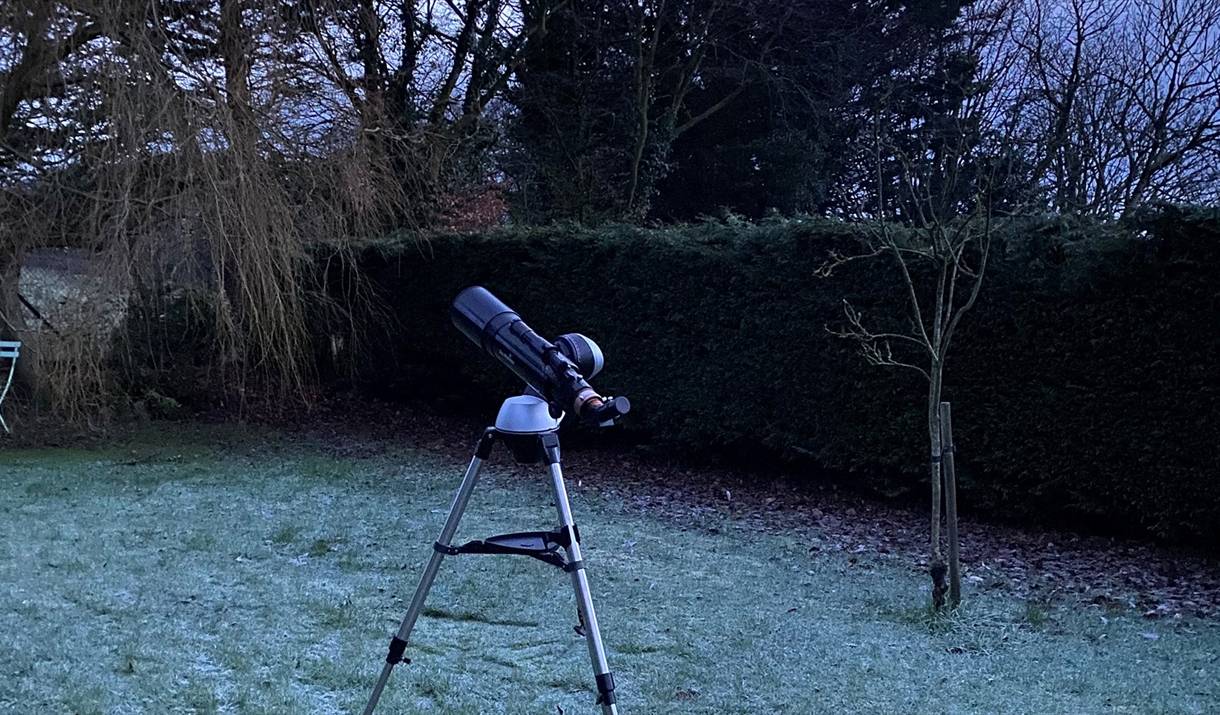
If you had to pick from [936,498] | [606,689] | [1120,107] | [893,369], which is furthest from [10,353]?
[1120,107]

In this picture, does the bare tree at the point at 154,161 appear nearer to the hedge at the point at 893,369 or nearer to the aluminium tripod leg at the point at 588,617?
the hedge at the point at 893,369

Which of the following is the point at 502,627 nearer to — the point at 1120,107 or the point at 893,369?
the point at 893,369

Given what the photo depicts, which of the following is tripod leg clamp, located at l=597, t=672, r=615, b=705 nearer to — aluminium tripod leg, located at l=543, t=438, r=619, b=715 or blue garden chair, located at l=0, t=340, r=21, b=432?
aluminium tripod leg, located at l=543, t=438, r=619, b=715

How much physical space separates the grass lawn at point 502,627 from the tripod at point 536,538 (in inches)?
32.9

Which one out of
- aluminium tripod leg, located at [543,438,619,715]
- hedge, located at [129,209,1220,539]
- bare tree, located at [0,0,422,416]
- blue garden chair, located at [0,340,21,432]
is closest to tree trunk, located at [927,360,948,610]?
hedge, located at [129,209,1220,539]

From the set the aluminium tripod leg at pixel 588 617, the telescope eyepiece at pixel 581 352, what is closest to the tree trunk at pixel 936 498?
the telescope eyepiece at pixel 581 352

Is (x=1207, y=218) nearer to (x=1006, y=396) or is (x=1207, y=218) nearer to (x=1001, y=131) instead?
(x=1006, y=396)

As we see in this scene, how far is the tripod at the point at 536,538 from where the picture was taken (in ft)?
9.50

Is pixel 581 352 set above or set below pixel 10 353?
above

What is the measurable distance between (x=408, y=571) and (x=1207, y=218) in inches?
205

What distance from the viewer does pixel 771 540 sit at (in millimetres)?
7188

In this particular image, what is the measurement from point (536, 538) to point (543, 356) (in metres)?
0.53

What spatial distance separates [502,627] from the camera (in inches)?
186

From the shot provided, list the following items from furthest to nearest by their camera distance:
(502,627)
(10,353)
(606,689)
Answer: (10,353) → (502,627) → (606,689)
